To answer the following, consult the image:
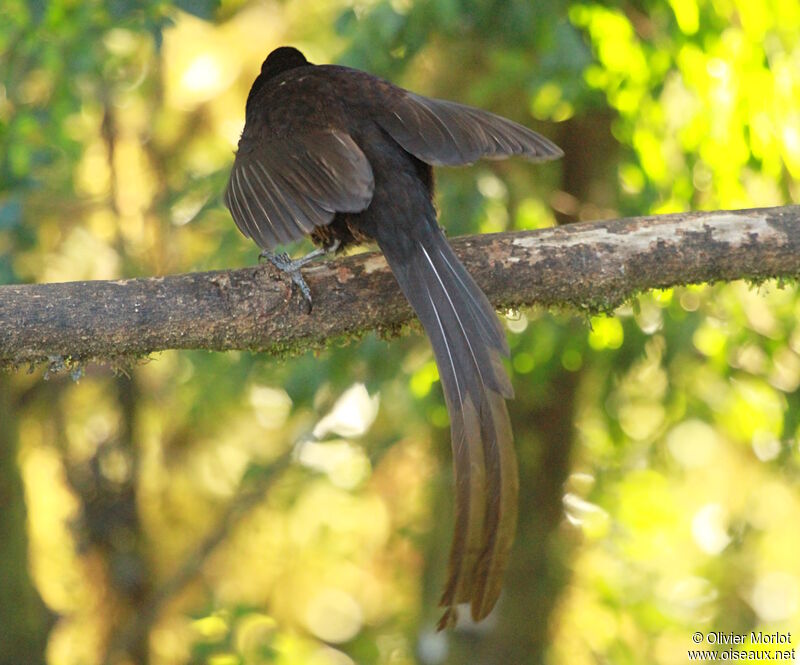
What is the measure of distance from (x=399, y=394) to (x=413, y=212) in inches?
73.2

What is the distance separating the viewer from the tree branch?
2.41 meters

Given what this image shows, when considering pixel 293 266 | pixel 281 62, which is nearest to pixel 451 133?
pixel 293 266

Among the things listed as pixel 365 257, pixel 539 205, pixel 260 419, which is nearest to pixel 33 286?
pixel 365 257

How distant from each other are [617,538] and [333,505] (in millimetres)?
1992

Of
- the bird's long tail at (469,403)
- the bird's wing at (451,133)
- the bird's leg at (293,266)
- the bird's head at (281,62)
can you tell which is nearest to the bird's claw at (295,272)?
the bird's leg at (293,266)

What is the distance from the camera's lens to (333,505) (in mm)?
6230

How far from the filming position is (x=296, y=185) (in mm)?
2559

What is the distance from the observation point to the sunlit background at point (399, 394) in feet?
11.5

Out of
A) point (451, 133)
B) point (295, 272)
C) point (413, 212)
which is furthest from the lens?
point (451, 133)

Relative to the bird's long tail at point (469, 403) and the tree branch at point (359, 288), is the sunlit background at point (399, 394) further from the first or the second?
the bird's long tail at point (469, 403)

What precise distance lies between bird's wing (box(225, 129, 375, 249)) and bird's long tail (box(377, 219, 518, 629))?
0.19 metres

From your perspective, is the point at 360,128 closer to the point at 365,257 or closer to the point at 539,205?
the point at 365,257

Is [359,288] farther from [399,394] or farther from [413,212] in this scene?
[399,394]

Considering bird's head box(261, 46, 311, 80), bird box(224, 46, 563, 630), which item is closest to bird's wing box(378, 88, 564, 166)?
bird box(224, 46, 563, 630)
